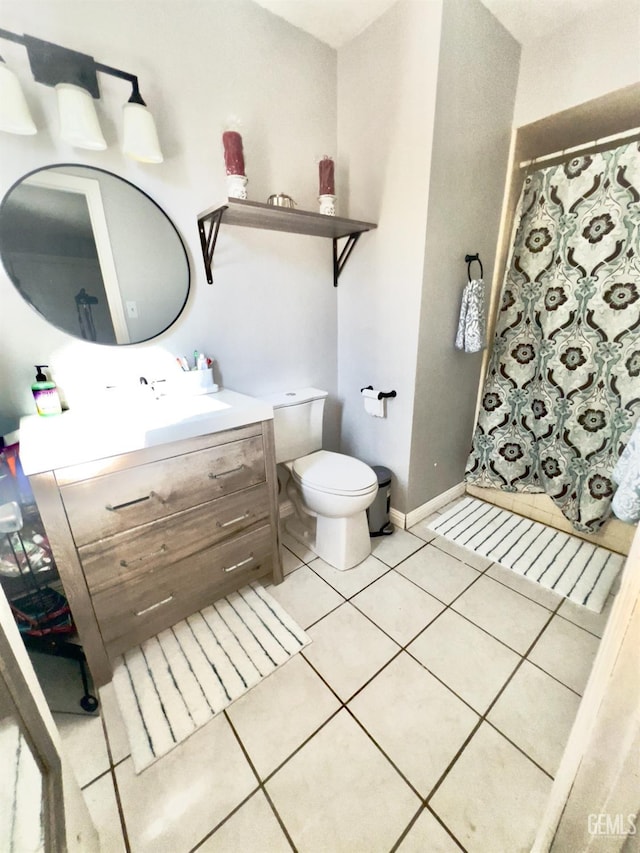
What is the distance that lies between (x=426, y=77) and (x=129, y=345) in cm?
165

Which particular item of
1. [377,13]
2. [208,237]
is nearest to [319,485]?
[208,237]

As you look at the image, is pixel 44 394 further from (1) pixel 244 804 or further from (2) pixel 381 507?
(2) pixel 381 507

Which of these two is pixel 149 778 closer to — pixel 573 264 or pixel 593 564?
pixel 593 564

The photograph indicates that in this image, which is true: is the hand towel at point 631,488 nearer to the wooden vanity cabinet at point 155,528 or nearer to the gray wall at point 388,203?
the gray wall at point 388,203

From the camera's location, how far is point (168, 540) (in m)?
1.20

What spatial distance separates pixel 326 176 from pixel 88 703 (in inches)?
91.4

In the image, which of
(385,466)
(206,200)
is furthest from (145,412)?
(385,466)

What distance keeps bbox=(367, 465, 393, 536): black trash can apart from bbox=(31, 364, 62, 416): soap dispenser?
148cm

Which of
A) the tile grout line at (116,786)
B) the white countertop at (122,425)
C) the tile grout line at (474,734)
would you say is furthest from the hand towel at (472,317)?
the tile grout line at (116,786)

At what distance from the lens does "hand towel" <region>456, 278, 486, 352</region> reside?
1760 millimetres

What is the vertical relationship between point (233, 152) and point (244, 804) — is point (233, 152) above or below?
above

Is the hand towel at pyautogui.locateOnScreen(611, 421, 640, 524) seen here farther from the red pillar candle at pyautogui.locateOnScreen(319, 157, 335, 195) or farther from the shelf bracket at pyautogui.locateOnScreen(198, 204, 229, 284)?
the shelf bracket at pyautogui.locateOnScreen(198, 204, 229, 284)

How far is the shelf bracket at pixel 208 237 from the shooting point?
1451 mm

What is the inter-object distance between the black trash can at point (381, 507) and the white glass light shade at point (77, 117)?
1.82m
